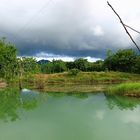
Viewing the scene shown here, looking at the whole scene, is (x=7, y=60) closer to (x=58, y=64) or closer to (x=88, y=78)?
(x=88, y=78)

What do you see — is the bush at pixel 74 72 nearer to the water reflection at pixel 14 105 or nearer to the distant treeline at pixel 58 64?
the distant treeline at pixel 58 64

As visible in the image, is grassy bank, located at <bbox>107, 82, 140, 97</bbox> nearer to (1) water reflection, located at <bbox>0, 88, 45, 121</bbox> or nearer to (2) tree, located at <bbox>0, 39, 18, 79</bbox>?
(1) water reflection, located at <bbox>0, 88, 45, 121</bbox>

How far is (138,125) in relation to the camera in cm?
1719

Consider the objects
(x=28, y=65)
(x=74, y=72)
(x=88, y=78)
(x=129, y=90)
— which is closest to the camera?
(x=129, y=90)

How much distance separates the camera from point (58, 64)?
111 m

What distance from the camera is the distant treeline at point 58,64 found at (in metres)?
49.0

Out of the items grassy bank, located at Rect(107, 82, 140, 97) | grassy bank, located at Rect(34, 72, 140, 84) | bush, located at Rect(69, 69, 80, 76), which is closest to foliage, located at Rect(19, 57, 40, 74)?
grassy bank, located at Rect(34, 72, 140, 84)

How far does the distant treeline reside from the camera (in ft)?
161

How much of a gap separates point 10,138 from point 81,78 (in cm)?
6054

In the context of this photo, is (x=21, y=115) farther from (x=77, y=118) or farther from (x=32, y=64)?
(x=32, y=64)

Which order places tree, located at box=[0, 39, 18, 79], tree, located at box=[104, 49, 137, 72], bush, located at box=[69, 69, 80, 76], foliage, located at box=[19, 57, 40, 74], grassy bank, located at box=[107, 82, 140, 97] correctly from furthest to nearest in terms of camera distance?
tree, located at box=[104, 49, 137, 72], bush, located at box=[69, 69, 80, 76], foliage, located at box=[19, 57, 40, 74], tree, located at box=[0, 39, 18, 79], grassy bank, located at box=[107, 82, 140, 97]

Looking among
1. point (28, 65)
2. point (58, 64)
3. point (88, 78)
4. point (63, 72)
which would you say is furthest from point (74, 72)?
point (58, 64)

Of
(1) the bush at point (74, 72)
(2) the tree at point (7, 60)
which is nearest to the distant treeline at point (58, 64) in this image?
(2) the tree at point (7, 60)

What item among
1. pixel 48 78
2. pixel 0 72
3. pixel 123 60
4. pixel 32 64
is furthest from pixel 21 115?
pixel 123 60
